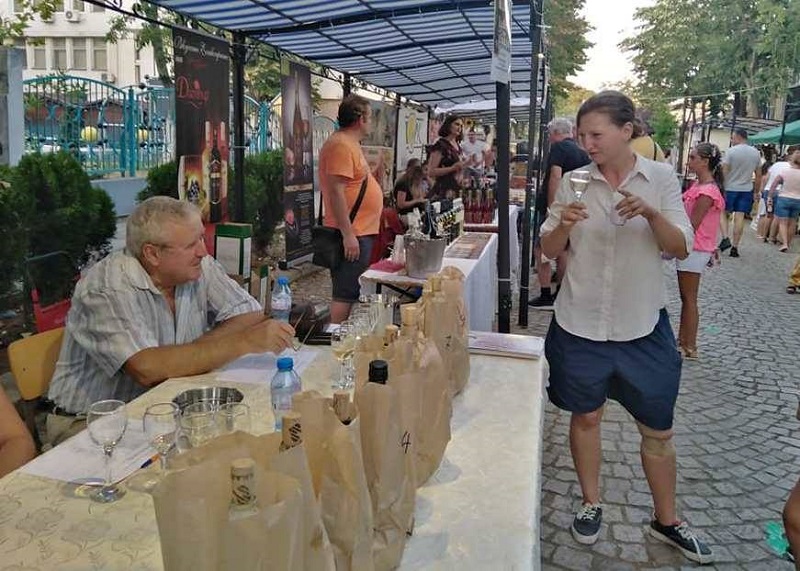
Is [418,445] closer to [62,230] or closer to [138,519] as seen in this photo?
[138,519]

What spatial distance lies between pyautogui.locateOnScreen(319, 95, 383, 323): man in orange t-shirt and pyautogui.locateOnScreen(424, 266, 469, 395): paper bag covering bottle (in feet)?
7.94

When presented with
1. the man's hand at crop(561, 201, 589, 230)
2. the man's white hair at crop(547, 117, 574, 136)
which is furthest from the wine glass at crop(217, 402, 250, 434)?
the man's white hair at crop(547, 117, 574, 136)

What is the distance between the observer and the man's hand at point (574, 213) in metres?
2.41

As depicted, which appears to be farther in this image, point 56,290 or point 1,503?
point 56,290

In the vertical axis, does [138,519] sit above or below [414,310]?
below

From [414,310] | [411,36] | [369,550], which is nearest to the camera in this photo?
[369,550]

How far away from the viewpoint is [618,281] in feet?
8.40

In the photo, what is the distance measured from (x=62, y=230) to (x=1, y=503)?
166 inches

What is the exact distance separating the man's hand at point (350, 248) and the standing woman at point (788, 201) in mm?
10171

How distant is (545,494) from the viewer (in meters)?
3.29

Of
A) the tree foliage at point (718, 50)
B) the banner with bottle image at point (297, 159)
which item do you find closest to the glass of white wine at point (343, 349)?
the banner with bottle image at point (297, 159)

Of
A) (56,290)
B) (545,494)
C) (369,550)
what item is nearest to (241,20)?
(56,290)

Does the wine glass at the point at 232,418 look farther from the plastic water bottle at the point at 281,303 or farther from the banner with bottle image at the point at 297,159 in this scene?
Result: the banner with bottle image at the point at 297,159

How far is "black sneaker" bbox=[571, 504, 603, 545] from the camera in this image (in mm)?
2854
